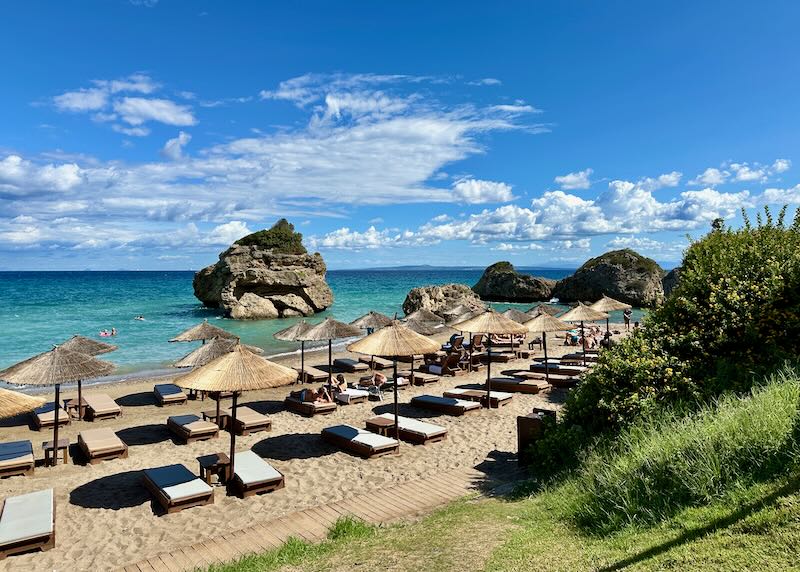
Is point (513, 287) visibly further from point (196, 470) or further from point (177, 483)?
point (177, 483)

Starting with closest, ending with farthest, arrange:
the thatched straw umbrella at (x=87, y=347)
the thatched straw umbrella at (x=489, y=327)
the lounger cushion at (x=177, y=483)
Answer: the lounger cushion at (x=177, y=483) < the thatched straw umbrella at (x=489, y=327) < the thatched straw umbrella at (x=87, y=347)

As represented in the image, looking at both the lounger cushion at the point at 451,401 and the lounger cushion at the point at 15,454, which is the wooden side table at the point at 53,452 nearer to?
the lounger cushion at the point at 15,454

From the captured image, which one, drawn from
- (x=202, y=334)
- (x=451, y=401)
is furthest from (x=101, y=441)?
(x=451, y=401)

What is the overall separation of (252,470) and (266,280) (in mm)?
39463

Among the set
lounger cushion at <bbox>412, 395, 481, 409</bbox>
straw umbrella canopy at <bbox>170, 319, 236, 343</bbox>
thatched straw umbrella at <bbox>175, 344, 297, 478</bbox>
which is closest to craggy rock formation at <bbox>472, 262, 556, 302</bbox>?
straw umbrella canopy at <bbox>170, 319, 236, 343</bbox>

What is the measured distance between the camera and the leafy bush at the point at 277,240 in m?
51.2

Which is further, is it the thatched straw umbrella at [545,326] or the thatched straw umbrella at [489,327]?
the thatched straw umbrella at [545,326]

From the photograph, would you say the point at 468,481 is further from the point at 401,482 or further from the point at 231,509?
the point at 231,509

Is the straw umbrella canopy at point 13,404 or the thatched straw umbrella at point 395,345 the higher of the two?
the thatched straw umbrella at point 395,345

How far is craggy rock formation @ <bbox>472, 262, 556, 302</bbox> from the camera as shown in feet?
215

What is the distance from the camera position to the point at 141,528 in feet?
25.5

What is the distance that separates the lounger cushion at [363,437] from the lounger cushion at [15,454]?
19.8ft

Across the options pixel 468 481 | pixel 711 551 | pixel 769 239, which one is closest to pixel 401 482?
pixel 468 481

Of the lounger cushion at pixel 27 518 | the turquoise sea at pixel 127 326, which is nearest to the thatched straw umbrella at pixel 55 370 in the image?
the lounger cushion at pixel 27 518
